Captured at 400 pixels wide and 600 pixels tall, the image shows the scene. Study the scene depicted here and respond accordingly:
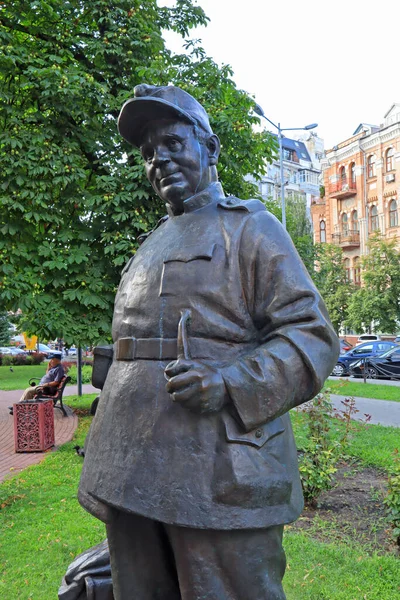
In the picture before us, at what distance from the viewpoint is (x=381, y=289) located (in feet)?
93.1

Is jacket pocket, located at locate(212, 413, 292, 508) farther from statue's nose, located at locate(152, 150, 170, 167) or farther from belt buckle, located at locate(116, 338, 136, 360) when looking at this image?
statue's nose, located at locate(152, 150, 170, 167)

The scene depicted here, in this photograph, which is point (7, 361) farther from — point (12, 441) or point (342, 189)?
point (342, 189)

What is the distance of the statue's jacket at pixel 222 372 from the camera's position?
166 centimetres

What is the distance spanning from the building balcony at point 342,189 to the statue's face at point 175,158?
3904 centimetres

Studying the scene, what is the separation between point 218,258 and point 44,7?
8648mm

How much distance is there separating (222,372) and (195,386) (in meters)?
0.12

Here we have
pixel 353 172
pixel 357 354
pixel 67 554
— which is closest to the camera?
pixel 67 554

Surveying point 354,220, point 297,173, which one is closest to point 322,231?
point 354,220

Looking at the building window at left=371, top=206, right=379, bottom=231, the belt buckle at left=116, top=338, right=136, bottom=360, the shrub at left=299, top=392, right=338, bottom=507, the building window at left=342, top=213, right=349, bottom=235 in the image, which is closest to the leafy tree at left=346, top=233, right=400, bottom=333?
the building window at left=371, top=206, right=379, bottom=231

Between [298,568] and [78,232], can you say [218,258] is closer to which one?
[298,568]

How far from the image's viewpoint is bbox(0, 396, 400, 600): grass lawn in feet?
13.1

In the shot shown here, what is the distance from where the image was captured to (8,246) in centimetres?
834

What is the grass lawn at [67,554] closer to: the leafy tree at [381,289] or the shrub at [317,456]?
the shrub at [317,456]

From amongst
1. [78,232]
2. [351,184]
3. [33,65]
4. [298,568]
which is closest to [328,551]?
[298,568]
